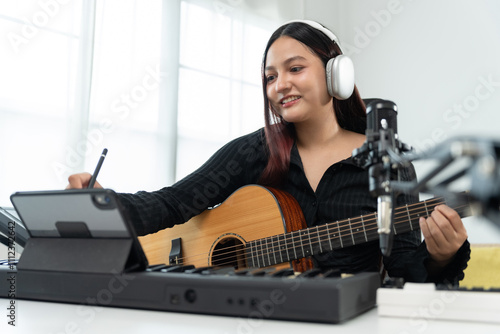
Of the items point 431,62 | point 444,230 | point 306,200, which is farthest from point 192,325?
point 431,62

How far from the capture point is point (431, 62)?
9.16 feet

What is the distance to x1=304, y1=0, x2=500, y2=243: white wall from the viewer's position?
252cm

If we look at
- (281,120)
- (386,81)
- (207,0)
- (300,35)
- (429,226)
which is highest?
(207,0)

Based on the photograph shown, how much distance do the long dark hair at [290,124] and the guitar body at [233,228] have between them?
0.30 feet

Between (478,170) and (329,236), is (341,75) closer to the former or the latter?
(329,236)

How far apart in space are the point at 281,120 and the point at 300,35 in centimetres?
25

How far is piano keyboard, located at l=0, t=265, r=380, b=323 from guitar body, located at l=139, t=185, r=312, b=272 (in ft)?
→ 1.89

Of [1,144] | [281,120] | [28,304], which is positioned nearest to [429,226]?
[281,120]

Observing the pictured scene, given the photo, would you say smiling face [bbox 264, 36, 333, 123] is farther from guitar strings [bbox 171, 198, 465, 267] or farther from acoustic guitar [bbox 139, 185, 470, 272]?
guitar strings [bbox 171, 198, 465, 267]

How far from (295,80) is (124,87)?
1312 millimetres

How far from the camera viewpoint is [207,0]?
109 inches

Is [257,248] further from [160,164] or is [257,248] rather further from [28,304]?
[160,164]

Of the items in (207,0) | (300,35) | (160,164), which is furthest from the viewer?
(207,0)

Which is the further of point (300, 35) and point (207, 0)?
point (207, 0)
